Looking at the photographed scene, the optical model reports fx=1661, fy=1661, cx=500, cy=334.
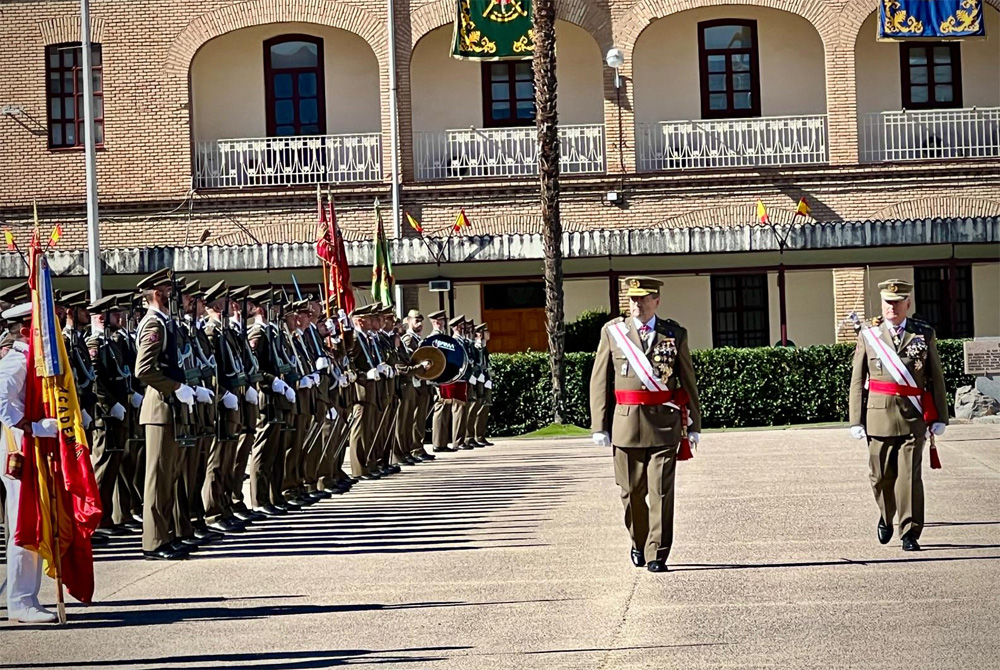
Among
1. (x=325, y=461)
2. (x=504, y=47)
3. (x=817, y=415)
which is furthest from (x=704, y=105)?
(x=325, y=461)

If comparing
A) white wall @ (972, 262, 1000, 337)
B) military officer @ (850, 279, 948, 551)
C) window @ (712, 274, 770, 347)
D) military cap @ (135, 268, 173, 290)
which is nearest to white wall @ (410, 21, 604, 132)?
window @ (712, 274, 770, 347)

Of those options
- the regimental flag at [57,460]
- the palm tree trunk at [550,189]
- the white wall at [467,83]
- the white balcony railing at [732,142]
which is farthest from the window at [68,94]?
the regimental flag at [57,460]

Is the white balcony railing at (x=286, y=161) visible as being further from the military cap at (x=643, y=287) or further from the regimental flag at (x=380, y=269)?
the military cap at (x=643, y=287)

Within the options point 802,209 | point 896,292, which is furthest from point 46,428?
point 802,209

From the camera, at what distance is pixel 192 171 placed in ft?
111

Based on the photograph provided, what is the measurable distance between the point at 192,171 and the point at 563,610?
2612 cm

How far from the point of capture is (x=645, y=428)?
34.8 ft

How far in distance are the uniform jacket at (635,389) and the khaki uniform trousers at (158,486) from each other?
312 cm

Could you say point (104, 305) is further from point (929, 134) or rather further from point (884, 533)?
point (929, 134)

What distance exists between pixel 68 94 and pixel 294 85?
15.4 feet

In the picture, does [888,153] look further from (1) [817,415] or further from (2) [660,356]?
(2) [660,356]

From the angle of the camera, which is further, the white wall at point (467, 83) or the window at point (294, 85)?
the window at point (294, 85)

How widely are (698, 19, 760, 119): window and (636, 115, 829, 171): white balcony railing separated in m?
1.24

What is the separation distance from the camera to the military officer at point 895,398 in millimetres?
11383
